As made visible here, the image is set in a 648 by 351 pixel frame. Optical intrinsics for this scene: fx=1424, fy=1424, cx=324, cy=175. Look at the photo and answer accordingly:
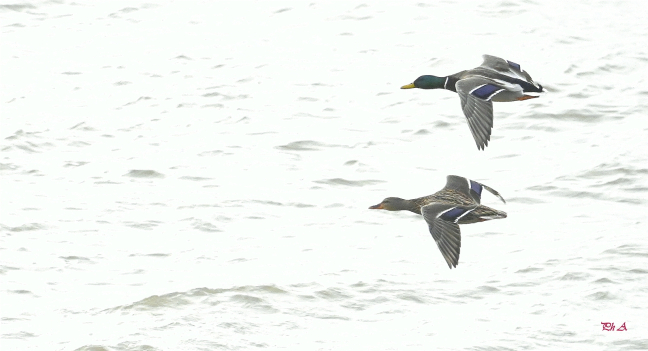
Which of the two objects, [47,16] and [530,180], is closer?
[530,180]

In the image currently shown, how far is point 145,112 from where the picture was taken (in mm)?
17516

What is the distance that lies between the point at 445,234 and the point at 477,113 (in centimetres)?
90

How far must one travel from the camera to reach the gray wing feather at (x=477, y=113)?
9.93 m

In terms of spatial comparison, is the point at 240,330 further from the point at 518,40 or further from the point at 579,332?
the point at 518,40

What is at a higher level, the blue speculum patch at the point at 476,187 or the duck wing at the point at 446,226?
the duck wing at the point at 446,226

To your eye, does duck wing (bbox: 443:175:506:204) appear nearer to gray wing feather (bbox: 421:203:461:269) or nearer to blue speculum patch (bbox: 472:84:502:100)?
gray wing feather (bbox: 421:203:461:269)

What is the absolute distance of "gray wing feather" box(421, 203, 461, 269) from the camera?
997 cm

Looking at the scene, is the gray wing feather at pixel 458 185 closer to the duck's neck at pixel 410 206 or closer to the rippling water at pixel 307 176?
the duck's neck at pixel 410 206

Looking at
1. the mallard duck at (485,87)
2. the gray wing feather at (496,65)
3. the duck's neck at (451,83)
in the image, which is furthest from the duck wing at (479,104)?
the gray wing feather at (496,65)

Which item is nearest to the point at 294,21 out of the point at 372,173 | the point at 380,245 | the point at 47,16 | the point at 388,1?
the point at 388,1

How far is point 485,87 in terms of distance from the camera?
34.5 ft

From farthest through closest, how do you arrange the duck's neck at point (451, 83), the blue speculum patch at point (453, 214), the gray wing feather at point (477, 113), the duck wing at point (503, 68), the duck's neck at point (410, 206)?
the duck's neck at point (410, 206), the duck wing at point (503, 68), the duck's neck at point (451, 83), the blue speculum patch at point (453, 214), the gray wing feather at point (477, 113)

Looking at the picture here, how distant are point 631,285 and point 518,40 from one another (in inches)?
309
